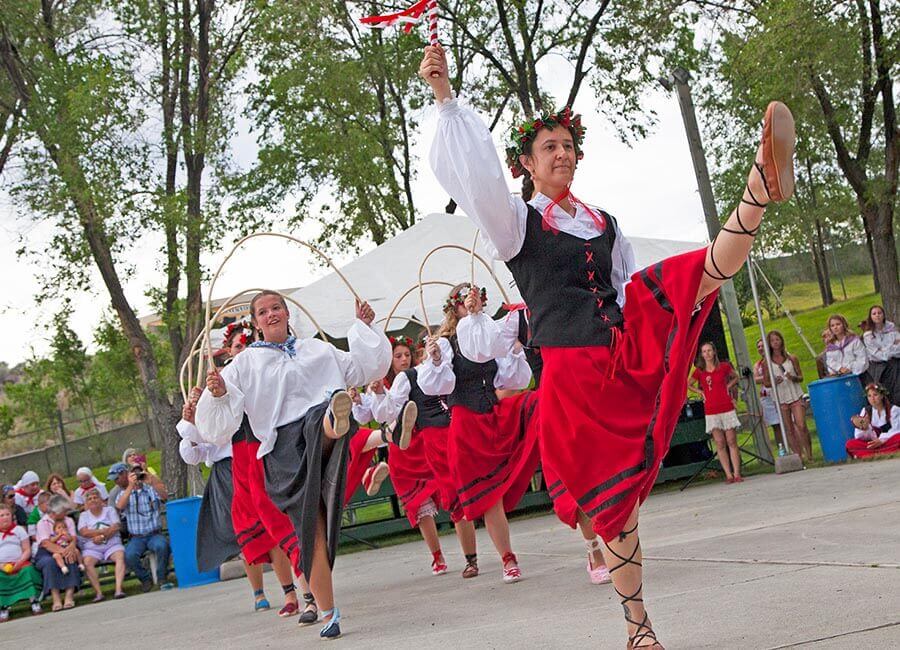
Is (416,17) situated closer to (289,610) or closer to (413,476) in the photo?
(289,610)

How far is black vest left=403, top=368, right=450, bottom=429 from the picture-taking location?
7.41 metres

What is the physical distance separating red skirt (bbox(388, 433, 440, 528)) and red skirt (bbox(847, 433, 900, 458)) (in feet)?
16.3

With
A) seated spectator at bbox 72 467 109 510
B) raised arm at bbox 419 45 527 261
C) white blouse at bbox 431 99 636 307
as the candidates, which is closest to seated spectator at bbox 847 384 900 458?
seated spectator at bbox 72 467 109 510

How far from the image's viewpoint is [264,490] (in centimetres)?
607

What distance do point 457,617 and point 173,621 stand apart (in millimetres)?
3151

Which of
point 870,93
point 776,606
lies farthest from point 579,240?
point 870,93

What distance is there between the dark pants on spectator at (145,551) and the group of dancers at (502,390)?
133 inches

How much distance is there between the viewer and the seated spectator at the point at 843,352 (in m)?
11.4

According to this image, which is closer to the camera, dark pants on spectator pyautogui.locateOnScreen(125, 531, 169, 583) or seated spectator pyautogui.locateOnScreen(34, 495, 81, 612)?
seated spectator pyautogui.locateOnScreen(34, 495, 81, 612)

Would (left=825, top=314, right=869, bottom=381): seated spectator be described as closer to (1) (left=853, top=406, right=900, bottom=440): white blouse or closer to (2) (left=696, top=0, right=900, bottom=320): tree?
(1) (left=853, top=406, right=900, bottom=440): white blouse

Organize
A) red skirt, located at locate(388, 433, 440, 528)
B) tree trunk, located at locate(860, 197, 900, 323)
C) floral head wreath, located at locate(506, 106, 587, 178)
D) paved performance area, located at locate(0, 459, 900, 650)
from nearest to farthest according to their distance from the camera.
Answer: paved performance area, located at locate(0, 459, 900, 650), floral head wreath, located at locate(506, 106, 587, 178), red skirt, located at locate(388, 433, 440, 528), tree trunk, located at locate(860, 197, 900, 323)

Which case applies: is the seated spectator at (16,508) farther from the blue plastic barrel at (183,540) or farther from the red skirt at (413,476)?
the red skirt at (413,476)

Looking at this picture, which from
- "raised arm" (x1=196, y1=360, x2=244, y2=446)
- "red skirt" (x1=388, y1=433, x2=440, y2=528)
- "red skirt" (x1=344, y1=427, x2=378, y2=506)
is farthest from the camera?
"red skirt" (x1=388, y1=433, x2=440, y2=528)

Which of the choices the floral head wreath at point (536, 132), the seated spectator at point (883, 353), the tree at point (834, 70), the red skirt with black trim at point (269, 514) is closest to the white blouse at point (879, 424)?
the seated spectator at point (883, 353)
